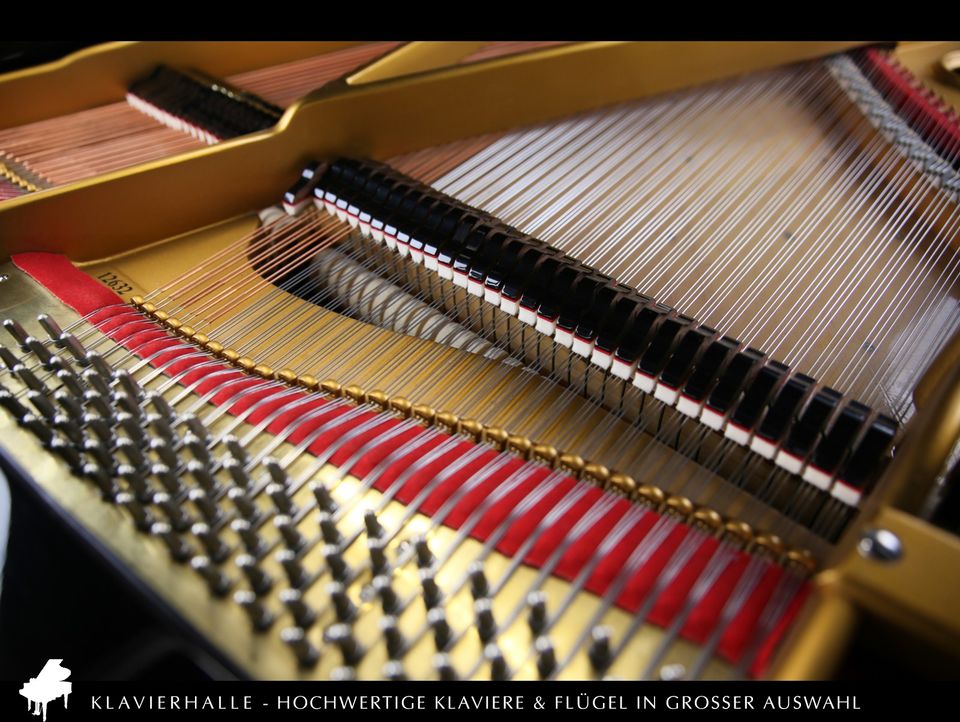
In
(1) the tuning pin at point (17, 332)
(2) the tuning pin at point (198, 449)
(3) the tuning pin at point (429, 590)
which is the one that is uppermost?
(3) the tuning pin at point (429, 590)

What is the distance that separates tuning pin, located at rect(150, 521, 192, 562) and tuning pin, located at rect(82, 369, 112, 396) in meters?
0.31

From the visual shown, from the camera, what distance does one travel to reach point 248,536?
4.06 ft

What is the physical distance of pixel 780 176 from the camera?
7.36 feet

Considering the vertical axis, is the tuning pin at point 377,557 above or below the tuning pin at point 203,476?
above

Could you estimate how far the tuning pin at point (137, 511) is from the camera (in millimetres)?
1304

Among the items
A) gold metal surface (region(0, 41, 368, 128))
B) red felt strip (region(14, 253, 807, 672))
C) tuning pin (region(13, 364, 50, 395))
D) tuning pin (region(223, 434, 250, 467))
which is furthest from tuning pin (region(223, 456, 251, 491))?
gold metal surface (region(0, 41, 368, 128))

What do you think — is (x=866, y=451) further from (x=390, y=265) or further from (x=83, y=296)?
(x=83, y=296)

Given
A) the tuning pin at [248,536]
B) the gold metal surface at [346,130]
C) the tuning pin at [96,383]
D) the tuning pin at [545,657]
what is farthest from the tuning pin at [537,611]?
the gold metal surface at [346,130]

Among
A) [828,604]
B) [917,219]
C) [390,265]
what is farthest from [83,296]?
[917,219]

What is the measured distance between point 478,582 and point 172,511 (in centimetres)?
54

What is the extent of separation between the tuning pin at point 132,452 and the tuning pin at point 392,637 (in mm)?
561

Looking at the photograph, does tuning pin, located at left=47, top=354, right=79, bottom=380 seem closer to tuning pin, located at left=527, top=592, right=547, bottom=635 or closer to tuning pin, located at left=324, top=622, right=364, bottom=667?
tuning pin, located at left=324, top=622, right=364, bottom=667

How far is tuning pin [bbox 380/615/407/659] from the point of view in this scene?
1.14 meters

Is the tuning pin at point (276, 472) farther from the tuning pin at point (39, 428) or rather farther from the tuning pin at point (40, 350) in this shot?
the tuning pin at point (40, 350)
